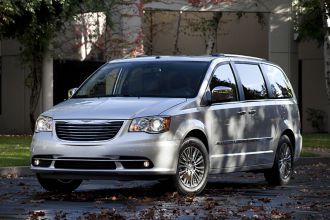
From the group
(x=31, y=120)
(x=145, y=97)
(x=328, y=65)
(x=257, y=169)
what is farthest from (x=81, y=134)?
(x=31, y=120)

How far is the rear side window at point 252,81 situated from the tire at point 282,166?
32.7 inches

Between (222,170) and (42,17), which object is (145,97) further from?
(42,17)

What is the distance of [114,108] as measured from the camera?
11969 mm

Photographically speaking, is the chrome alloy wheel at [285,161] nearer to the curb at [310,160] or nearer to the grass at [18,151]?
the grass at [18,151]

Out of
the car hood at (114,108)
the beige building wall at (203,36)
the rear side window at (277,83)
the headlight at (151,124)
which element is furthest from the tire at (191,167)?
the beige building wall at (203,36)

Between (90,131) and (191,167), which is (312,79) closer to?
(191,167)

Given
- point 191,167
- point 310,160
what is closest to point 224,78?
point 191,167

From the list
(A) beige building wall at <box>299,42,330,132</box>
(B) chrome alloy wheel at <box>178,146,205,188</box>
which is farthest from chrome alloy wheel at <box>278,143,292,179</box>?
(A) beige building wall at <box>299,42,330,132</box>

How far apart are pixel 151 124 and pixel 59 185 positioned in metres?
1.89

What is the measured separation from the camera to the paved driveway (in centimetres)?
1004

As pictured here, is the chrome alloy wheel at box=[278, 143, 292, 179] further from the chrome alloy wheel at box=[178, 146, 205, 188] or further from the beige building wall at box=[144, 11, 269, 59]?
the beige building wall at box=[144, 11, 269, 59]

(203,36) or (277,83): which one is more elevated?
(203,36)

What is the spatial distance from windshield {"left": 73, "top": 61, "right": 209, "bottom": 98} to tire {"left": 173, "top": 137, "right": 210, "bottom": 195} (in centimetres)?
72

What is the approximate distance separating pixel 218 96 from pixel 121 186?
Result: 7.56ft
